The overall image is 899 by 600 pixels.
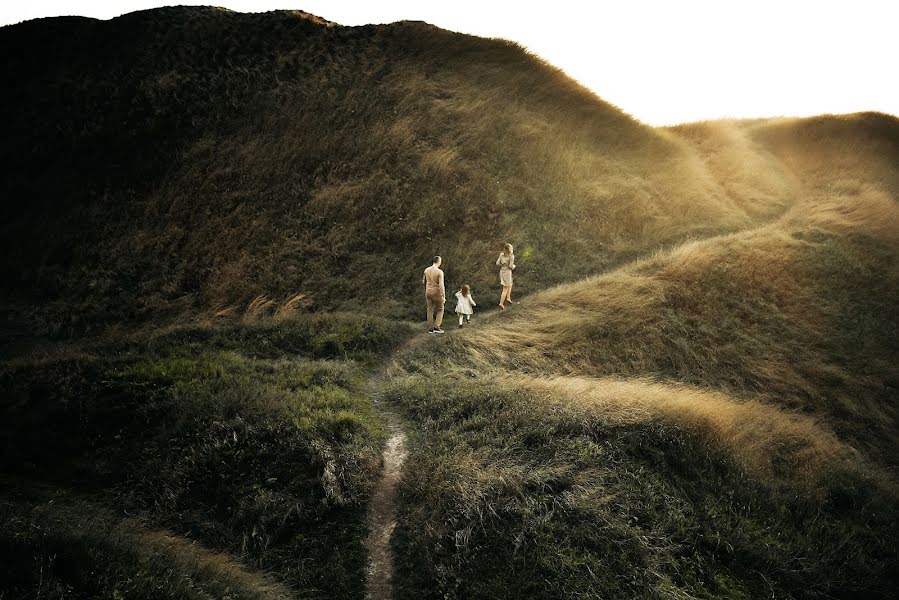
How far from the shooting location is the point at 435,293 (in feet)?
56.6

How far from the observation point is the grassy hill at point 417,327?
8266mm

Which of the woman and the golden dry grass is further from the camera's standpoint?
the woman

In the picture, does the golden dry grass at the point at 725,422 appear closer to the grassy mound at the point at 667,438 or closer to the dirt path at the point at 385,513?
the grassy mound at the point at 667,438

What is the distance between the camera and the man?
670 inches

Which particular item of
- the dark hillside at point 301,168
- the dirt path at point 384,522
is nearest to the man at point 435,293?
the dark hillside at point 301,168

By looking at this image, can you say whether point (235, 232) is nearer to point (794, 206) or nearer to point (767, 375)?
point (767, 375)

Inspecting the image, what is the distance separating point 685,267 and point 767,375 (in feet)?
18.6

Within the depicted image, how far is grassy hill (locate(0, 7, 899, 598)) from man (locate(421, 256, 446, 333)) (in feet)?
3.86

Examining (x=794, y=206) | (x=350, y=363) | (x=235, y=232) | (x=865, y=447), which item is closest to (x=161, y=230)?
(x=235, y=232)

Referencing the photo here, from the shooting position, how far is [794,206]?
101 feet

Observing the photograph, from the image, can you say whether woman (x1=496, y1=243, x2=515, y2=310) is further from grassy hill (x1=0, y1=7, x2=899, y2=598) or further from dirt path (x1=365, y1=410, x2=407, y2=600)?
dirt path (x1=365, y1=410, x2=407, y2=600)

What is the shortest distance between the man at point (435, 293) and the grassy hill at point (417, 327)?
118 cm

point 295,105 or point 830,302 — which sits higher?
point 295,105

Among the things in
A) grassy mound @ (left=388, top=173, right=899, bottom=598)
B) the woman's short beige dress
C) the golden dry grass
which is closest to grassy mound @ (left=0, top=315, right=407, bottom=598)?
grassy mound @ (left=388, top=173, right=899, bottom=598)
